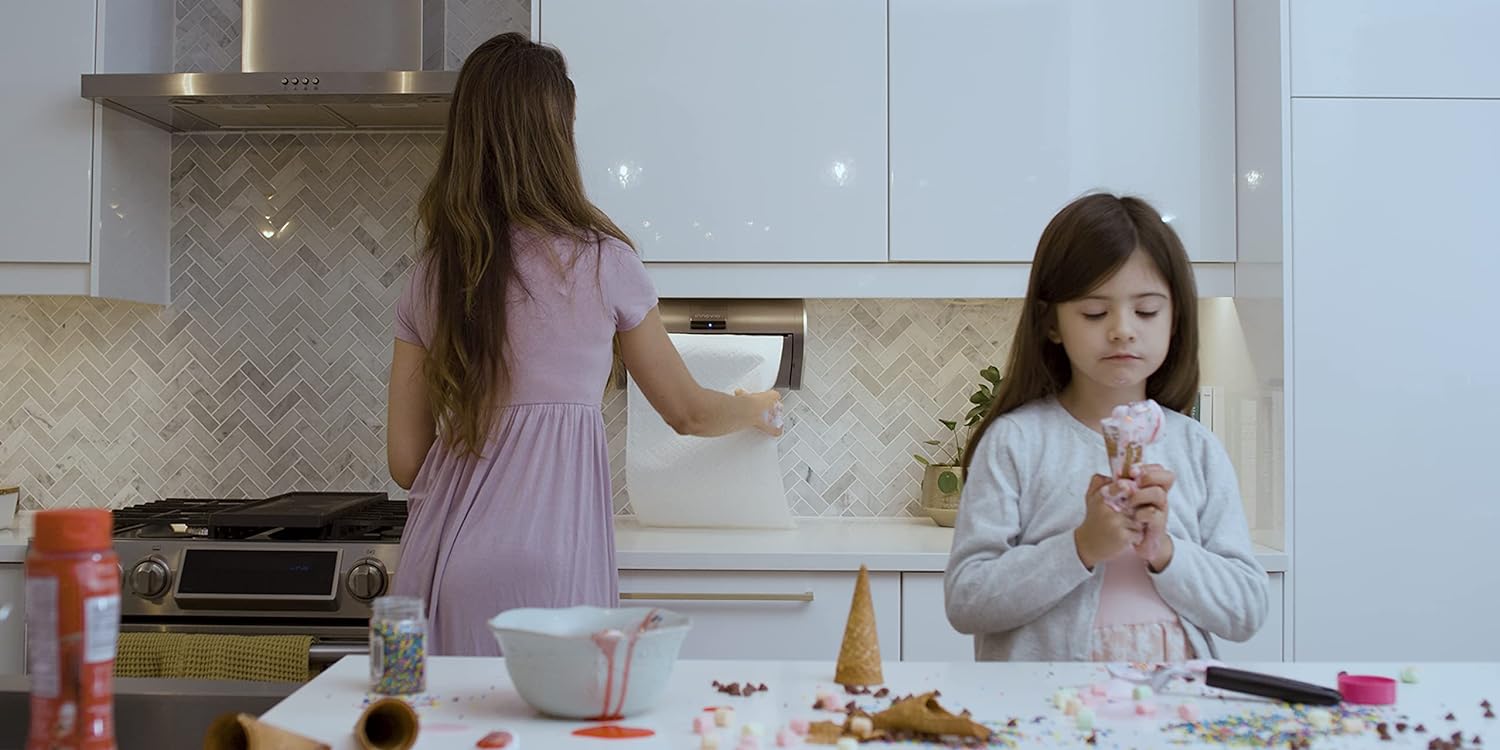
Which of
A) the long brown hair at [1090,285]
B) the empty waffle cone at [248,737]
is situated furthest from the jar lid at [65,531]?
the long brown hair at [1090,285]

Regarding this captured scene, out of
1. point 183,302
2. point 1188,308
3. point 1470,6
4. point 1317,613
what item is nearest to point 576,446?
point 1188,308

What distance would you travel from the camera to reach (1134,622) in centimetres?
150

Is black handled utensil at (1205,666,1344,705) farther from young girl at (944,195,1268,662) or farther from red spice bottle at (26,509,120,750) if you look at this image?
red spice bottle at (26,509,120,750)

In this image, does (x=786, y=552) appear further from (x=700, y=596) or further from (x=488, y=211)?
(x=488, y=211)

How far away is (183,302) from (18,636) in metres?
0.88

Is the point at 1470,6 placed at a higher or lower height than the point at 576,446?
higher

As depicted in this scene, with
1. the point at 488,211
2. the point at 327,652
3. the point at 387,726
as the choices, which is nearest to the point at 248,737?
the point at 387,726

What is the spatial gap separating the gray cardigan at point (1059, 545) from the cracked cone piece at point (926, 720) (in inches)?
16.7

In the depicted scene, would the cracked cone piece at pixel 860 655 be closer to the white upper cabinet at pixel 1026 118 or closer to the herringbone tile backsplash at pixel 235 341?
the white upper cabinet at pixel 1026 118

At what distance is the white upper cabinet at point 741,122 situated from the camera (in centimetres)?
261

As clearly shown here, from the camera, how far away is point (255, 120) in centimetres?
294

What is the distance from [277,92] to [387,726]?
1902mm

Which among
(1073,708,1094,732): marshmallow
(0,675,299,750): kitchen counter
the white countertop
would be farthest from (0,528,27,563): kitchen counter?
(1073,708,1094,732): marshmallow

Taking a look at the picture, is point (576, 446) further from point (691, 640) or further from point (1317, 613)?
point (1317, 613)
